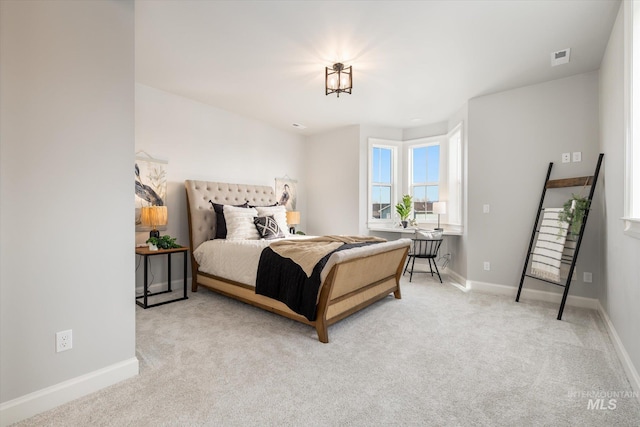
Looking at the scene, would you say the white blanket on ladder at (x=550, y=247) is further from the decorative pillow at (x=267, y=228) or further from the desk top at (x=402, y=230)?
the decorative pillow at (x=267, y=228)

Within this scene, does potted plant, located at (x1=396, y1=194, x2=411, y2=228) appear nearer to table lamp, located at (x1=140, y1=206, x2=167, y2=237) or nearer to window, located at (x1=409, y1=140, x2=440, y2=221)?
window, located at (x1=409, y1=140, x2=440, y2=221)

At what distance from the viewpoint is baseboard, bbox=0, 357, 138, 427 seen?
153cm

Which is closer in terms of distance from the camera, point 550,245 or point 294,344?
point 294,344

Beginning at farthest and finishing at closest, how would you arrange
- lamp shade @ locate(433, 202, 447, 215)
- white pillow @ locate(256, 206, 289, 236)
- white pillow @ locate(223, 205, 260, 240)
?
lamp shade @ locate(433, 202, 447, 215)
white pillow @ locate(256, 206, 289, 236)
white pillow @ locate(223, 205, 260, 240)

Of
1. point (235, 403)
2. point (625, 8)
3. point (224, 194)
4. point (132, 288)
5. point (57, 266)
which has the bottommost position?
point (235, 403)

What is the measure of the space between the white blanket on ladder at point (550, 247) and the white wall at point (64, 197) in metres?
4.08

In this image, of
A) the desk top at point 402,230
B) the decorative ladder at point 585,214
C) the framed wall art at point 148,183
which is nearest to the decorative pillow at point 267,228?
the framed wall art at point 148,183

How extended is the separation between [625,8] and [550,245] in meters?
2.30

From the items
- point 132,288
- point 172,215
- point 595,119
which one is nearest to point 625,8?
point 595,119

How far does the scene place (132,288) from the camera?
6.59 feet

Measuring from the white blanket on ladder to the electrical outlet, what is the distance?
14.2 ft

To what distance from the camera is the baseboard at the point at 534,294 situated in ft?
11.1

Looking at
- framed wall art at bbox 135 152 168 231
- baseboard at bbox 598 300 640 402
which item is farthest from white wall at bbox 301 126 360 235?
baseboard at bbox 598 300 640 402

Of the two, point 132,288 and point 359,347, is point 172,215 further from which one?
point 359,347
